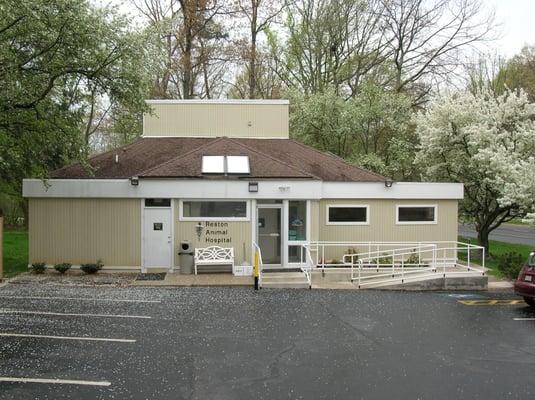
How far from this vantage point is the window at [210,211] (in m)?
17.7

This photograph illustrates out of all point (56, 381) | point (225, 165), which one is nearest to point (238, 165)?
point (225, 165)

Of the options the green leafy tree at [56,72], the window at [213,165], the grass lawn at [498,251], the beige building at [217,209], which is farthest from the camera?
the grass lawn at [498,251]

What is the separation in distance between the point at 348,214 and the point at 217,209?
15.5ft

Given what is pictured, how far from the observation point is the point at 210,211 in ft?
58.3

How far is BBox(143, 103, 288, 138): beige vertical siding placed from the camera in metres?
21.9

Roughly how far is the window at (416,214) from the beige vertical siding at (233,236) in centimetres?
560

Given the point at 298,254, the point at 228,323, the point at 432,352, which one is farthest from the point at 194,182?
the point at 432,352

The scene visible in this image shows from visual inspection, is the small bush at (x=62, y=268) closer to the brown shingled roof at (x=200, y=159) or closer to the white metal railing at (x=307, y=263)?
the brown shingled roof at (x=200, y=159)

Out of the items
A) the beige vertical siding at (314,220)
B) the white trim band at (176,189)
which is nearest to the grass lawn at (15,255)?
the white trim band at (176,189)

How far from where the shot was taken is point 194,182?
57.3 ft

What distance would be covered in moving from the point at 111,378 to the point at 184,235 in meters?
10.4

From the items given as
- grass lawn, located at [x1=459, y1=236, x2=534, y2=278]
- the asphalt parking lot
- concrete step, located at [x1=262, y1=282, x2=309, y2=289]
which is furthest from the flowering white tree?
concrete step, located at [x1=262, y1=282, x2=309, y2=289]

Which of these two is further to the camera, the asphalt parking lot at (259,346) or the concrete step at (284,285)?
the concrete step at (284,285)

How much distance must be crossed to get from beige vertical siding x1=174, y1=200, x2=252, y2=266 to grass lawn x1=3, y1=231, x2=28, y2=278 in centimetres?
531
